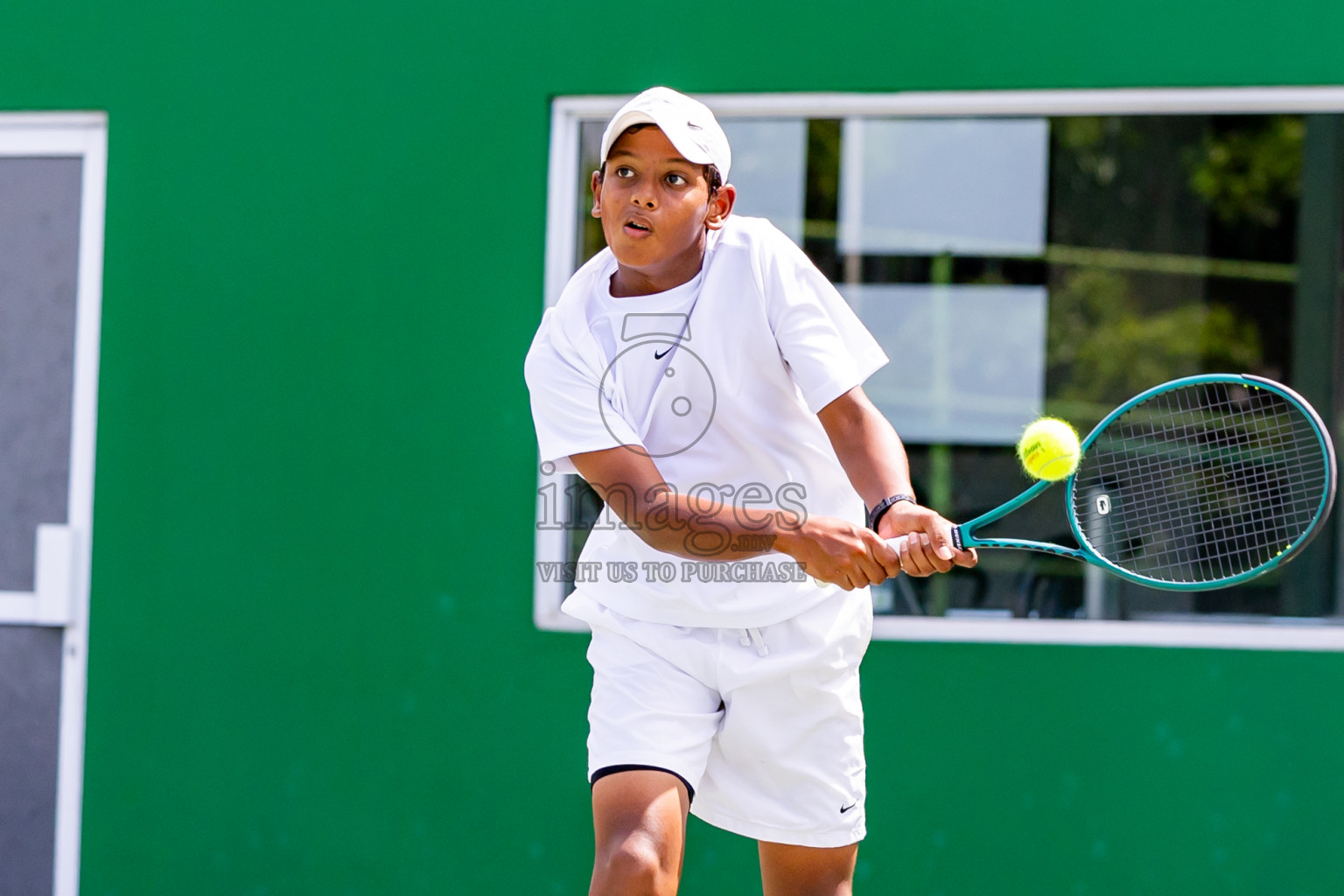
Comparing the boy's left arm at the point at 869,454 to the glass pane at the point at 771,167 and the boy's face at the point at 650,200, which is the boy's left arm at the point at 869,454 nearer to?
→ the boy's face at the point at 650,200

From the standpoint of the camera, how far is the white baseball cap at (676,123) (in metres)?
2.31

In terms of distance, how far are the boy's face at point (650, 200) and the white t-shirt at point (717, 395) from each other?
0.08 metres

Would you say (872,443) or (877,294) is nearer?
(872,443)

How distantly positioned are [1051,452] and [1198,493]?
2.09 m

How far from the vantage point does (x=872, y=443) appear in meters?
2.39

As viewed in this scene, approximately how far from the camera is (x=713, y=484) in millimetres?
2432

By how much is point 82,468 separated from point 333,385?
77 centimetres

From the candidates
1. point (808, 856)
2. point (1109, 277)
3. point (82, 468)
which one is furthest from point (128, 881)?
point (1109, 277)

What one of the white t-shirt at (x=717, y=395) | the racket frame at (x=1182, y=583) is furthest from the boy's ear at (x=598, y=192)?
the racket frame at (x=1182, y=583)

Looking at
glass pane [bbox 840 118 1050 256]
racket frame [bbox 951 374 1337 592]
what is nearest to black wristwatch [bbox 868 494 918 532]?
racket frame [bbox 951 374 1337 592]

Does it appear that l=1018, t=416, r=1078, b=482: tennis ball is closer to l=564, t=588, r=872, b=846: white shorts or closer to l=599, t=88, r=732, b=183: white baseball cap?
l=564, t=588, r=872, b=846: white shorts

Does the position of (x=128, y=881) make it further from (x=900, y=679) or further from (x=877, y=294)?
(x=877, y=294)

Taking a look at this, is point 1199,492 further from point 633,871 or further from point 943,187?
point 633,871

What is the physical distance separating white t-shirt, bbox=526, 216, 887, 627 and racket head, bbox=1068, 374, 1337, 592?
3.76 feet
